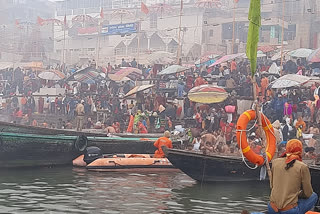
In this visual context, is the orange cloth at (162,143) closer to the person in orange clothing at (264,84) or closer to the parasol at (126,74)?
the person in orange clothing at (264,84)

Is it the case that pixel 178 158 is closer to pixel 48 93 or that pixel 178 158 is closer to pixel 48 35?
pixel 48 93

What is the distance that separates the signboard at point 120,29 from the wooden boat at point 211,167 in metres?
33.0

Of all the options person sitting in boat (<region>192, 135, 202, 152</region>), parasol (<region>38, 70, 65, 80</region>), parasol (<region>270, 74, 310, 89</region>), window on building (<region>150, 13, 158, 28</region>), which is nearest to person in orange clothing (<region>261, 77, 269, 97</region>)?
parasol (<region>270, 74, 310, 89</region>)

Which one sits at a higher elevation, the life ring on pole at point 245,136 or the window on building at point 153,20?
the window on building at point 153,20

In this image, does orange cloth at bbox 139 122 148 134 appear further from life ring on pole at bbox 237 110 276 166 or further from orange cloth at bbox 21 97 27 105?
life ring on pole at bbox 237 110 276 166

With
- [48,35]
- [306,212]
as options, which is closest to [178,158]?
[306,212]

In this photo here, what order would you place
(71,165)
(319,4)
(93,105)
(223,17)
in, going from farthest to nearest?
(223,17)
(319,4)
(93,105)
(71,165)

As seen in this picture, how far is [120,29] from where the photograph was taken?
46.6 meters

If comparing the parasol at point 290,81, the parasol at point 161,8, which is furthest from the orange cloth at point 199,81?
the parasol at point 161,8

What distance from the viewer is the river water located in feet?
35.4

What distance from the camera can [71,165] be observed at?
1725cm

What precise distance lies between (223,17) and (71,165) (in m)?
29.6

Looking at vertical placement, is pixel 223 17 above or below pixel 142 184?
above

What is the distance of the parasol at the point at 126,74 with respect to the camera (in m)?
28.3
